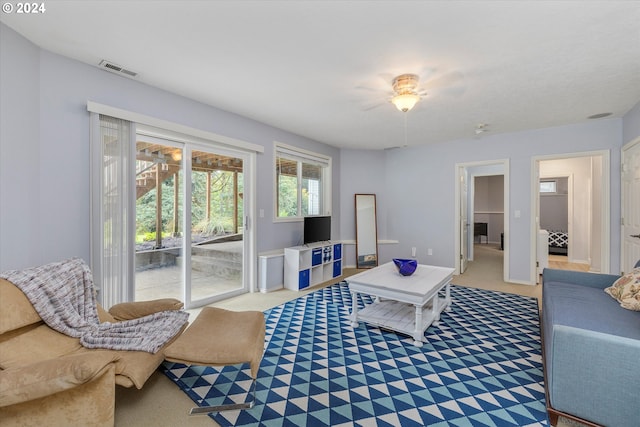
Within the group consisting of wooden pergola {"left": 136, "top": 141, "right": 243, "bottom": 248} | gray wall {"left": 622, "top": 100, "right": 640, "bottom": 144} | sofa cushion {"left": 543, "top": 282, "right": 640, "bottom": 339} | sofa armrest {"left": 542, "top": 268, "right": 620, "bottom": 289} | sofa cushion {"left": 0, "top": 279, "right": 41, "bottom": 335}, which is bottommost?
sofa cushion {"left": 543, "top": 282, "right": 640, "bottom": 339}

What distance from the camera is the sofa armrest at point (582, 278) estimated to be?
8.66 feet

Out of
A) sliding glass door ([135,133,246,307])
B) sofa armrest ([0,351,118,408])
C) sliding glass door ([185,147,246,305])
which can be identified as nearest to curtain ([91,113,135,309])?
sliding glass door ([135,133,246,307])

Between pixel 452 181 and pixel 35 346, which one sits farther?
pixel 452 181

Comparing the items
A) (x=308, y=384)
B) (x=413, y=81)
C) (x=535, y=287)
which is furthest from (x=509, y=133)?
(x=308, y=384)

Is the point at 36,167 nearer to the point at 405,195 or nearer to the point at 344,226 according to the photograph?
the point at 344,226

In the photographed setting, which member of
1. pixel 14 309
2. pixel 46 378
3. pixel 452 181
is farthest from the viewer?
pixel 452 181

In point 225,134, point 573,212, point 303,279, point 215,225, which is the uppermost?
point 225,134

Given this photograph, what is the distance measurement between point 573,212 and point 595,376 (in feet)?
21.1

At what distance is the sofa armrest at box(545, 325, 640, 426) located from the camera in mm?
1394

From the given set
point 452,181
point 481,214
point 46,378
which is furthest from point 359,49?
point 481,214

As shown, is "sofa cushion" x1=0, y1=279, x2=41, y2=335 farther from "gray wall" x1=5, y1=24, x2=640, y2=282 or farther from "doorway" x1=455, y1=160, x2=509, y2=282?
"doorway" x1=455, y1=160, x2=509, y2=282

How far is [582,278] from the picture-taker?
2.76m

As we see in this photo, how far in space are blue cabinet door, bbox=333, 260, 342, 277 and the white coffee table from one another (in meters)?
1.71

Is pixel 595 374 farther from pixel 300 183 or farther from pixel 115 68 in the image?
pixel 300 183
